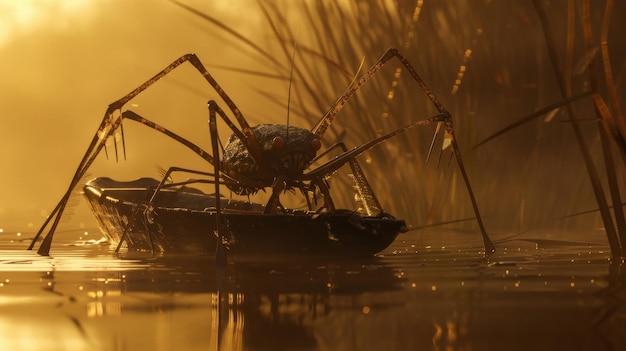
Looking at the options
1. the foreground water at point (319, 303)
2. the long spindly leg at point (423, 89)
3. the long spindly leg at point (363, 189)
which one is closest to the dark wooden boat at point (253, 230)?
the foreground water at point (319, 303)

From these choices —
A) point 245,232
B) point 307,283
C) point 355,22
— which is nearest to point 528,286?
point 307,283

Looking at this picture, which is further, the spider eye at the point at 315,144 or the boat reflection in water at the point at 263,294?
the spider eye at the point at 315,144

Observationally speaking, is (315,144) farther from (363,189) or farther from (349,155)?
(363,189)

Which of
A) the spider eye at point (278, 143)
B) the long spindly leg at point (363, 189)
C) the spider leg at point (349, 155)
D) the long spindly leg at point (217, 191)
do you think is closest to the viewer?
the long spindly leg at point (217, 191)

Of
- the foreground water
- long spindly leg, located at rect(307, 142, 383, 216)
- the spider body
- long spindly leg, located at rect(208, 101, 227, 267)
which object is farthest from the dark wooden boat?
long spindly leg, located at rect(208, 101, 227, 267)

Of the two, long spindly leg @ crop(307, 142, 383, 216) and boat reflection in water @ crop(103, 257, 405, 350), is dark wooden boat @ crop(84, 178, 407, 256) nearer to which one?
boat reflection in water @ crop(103, 257, 405, 350)

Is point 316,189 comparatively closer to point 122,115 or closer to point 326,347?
point 122,115

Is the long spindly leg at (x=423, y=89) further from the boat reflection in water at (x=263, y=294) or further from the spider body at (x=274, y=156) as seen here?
the boat reflection in water at (x=263, y=294)

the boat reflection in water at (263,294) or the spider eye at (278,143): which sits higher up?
the spider eye at (278,143)
